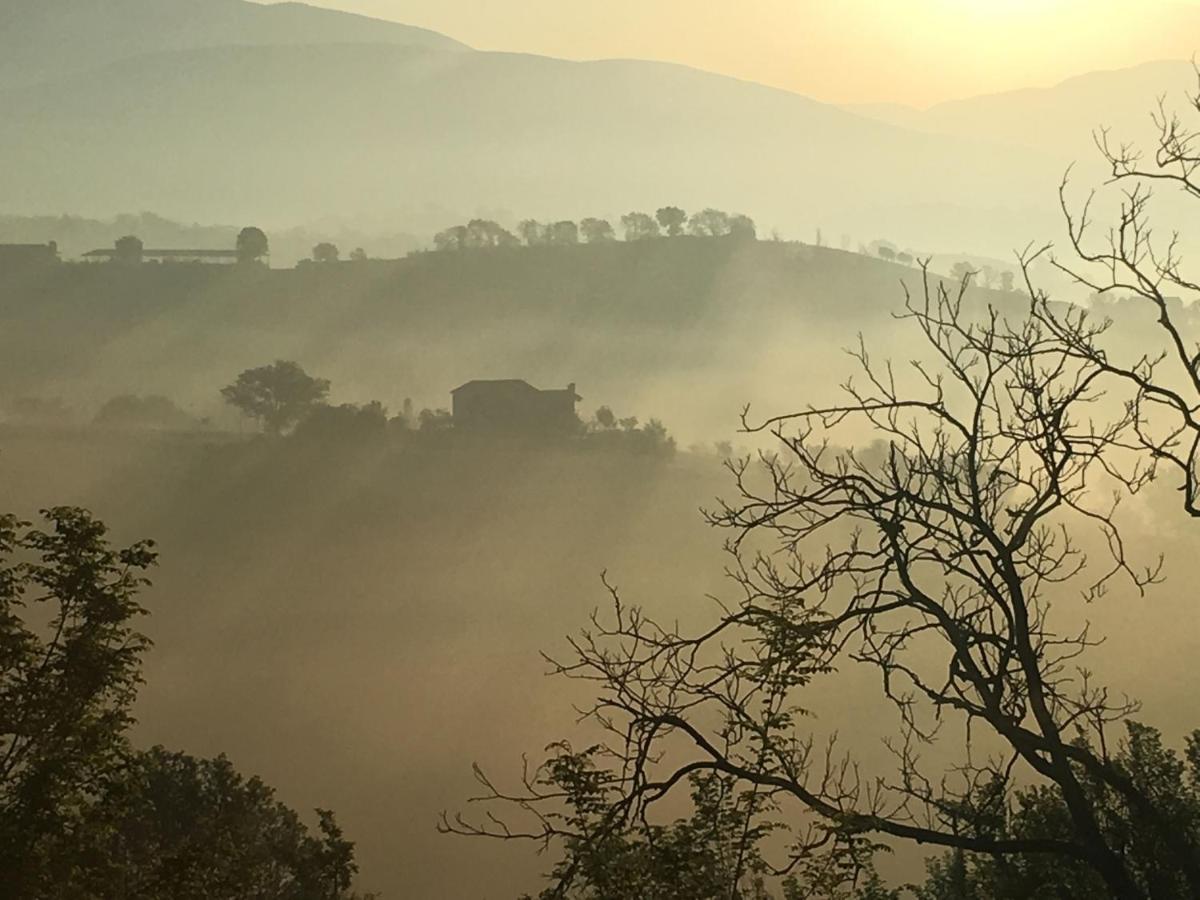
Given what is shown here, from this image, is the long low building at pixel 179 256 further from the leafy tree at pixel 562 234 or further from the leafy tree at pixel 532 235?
the leafy tree at pixel 562 234

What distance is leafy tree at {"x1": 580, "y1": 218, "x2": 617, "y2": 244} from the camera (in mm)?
132000

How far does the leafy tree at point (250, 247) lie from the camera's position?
119188 millimetres

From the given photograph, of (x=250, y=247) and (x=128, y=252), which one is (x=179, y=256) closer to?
(x=250, y=247)

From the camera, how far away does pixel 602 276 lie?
126500mm

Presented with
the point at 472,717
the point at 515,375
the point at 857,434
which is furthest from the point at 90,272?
the point at 857,434

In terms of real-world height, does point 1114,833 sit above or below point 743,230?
below

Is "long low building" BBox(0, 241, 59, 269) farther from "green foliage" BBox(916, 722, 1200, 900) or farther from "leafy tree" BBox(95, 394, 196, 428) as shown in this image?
"green foliage" BBox(916, 722, 1200, 900)

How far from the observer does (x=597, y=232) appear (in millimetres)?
133875

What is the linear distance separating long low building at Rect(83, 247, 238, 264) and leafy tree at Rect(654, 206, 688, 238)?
152 ft

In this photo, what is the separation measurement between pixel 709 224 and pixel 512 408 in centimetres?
5967

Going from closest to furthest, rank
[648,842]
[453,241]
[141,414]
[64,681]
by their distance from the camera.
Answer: [648,842], [64,681], [141,414], [453,241]

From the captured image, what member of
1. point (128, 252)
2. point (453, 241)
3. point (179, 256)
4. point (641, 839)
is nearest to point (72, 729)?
point (641, 839)

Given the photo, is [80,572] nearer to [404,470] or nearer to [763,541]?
[763,541]

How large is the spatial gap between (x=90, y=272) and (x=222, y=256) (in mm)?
21297
